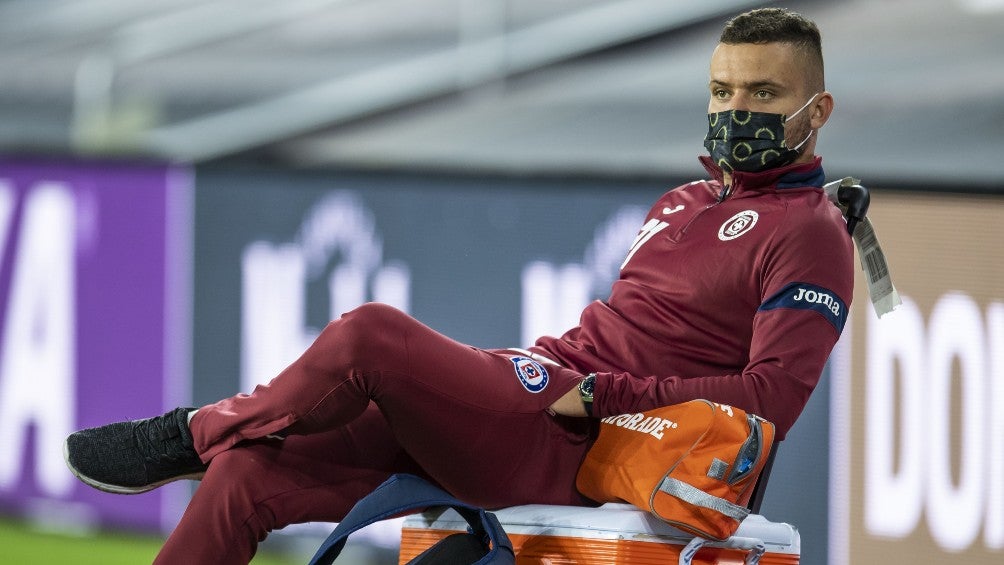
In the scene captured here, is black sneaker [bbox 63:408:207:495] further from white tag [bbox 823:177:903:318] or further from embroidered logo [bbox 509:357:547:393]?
white tag [bbox 823:177:903:318]

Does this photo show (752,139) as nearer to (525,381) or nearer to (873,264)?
(873,264)

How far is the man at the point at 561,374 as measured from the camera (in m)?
2.28

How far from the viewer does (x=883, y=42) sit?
470 centimetres

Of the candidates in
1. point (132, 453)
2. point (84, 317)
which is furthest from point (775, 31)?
point (84, 317)

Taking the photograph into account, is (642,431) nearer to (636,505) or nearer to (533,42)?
(636,505)

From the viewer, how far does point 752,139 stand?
256 centimetres

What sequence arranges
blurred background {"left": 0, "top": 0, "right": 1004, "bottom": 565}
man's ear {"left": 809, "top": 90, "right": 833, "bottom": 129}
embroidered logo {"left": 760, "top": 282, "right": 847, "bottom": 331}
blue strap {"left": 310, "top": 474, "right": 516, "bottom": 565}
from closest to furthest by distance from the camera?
blue strap {"left": 310, "top": 474, "right": 516, "bottom": 565}
embroidered logo {"left": 760, "top": 282, "right": 847, "bottom": 331}
man's ear {"left": 809, "top": 90, "right": 833, "bottom": 129}
blurred background {"left": 0, "top": 0, "right": 1004, "bottom": 565}

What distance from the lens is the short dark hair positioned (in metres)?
2.56

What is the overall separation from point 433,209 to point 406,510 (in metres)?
1.62

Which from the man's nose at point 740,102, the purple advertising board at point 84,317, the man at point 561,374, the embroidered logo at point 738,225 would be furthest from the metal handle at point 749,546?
the purple advertising board at point 84,317

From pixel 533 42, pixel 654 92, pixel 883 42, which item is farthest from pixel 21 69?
pixel 883 42

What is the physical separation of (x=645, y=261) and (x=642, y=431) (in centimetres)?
44

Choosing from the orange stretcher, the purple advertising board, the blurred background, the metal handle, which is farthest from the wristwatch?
the purple advertising board

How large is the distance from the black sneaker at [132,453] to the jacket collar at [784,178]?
100cm
